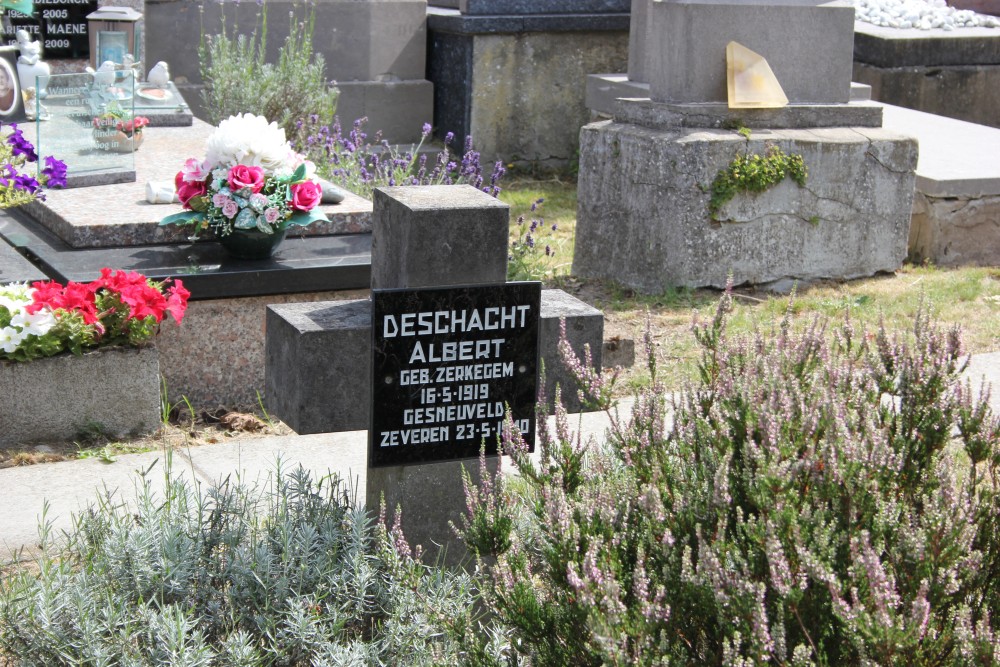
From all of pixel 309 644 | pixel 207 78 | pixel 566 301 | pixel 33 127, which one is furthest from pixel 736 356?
pixel 207 78

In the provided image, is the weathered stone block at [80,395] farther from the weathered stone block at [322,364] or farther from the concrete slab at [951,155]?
the concrete slab at [951,155]

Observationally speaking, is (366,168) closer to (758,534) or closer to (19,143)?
(19,143)

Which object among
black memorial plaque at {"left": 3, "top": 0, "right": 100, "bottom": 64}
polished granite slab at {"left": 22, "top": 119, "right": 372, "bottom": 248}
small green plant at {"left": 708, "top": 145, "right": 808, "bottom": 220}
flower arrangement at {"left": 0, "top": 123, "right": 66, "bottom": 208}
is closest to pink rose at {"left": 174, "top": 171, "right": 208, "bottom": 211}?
polished granite slab at {"left": 22, "top": 119, "right": 372, "bottom": 248}

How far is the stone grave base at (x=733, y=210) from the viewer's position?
6.46 m

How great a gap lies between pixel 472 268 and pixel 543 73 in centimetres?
775

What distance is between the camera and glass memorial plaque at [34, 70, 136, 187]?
5887 mm

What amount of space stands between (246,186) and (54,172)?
40.7 inches

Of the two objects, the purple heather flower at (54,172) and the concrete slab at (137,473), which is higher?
the purple heather flower at (54,172)

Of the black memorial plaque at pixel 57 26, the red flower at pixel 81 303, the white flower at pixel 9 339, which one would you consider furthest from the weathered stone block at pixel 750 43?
the black memorial plaque at pixel 57 26

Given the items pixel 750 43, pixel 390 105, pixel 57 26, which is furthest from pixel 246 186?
pixel 390 105

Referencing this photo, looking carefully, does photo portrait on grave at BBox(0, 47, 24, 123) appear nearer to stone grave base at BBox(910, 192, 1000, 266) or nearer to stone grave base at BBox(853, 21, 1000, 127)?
stone grave base at BBox(910, 192, 1000, 266)

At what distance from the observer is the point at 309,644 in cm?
255

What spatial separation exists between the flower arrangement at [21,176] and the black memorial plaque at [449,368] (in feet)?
8.09

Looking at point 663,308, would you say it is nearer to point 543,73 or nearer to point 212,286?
point 212,286
